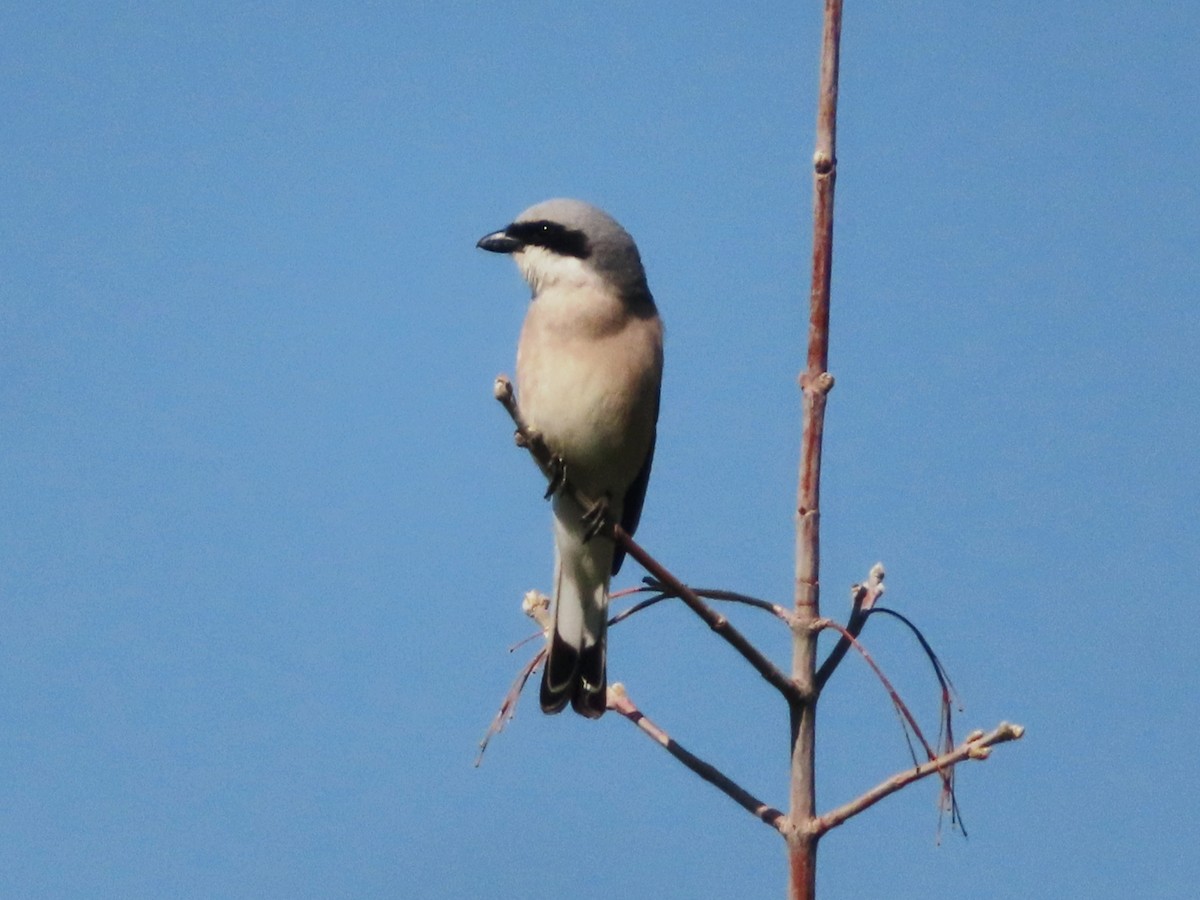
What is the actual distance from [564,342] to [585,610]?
2.51 ft

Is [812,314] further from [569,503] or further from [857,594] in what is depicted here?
[569,503]

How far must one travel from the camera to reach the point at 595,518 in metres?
3.80

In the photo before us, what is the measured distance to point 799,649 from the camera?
6.96 feet

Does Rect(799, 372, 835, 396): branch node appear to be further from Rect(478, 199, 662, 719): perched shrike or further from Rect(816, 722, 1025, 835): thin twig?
Rect(478, 199, 662, 719): perched shrike

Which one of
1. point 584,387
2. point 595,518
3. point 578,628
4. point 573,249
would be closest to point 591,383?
point 584,387

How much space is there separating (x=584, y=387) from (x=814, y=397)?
68.3 inches

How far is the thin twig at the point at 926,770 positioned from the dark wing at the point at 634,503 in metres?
2.07

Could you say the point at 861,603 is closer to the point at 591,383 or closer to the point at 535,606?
the point at 535,606

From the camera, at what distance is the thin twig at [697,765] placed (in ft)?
6.55

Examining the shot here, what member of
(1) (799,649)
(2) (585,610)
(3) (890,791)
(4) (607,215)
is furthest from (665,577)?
(4) (607,215)

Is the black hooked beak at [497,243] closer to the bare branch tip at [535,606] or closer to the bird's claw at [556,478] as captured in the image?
the bird's claw at [556,478]

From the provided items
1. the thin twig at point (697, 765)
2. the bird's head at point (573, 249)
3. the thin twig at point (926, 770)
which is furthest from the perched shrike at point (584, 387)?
the thin twig at point (926, 770)

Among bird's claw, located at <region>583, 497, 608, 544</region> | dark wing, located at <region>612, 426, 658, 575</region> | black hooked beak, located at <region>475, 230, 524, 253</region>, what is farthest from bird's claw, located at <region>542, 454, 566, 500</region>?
black hooked beak, located at <region>475, 230, 524, 253</region>

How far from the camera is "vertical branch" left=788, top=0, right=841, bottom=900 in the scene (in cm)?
203
